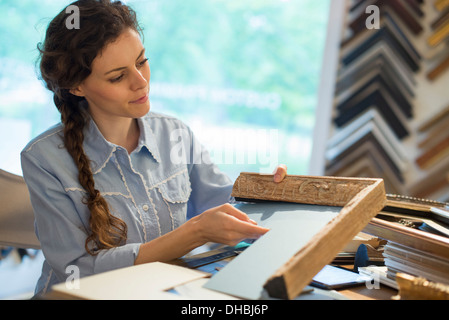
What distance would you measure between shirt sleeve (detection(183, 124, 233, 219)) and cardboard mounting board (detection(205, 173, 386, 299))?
45 cm

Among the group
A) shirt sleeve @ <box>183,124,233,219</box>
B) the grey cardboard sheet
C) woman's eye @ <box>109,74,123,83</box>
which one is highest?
woman's eye @ <box>109,74,123,83</box>

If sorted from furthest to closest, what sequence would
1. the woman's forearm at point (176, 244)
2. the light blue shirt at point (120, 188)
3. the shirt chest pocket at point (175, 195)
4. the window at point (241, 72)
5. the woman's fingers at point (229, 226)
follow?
the window at point (241, 72) → the shirt chest pocket at point (175, 195) → the light blue shirt at point (120, 188) → the woman's forearm at point (176, 244) → the woman's fingers at point (229, 226)

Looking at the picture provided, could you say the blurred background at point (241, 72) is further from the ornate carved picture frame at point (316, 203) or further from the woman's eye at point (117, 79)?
the ornate carved picture frame at point (316, 203)

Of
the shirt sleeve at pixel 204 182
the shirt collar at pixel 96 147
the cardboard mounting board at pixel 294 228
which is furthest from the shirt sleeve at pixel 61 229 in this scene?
the shirt sleeve at pixel 204 182

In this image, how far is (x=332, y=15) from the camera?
138 inches

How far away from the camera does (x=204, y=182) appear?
5.76ft

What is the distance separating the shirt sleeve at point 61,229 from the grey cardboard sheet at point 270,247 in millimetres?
389

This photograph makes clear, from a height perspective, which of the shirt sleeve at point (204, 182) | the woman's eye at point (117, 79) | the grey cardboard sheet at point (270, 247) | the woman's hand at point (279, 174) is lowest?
the grey cardboard sheet at point (270, 247)

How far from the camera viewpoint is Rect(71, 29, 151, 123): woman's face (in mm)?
1399

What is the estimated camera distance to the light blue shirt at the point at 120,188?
125 centimetres

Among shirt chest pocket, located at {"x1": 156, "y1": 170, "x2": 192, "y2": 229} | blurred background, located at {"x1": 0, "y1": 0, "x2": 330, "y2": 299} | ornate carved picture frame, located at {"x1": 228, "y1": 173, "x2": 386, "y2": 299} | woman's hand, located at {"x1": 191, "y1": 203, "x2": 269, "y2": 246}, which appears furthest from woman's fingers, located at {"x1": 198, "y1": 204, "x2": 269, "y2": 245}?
blurred background, located at {"x1": 0, "y1": 0, "x2": 330, "y2": 299}

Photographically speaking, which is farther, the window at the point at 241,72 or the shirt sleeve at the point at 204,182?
the window at the point at 241,72

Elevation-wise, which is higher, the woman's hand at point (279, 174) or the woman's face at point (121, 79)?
the woman's face at point (121, 79)

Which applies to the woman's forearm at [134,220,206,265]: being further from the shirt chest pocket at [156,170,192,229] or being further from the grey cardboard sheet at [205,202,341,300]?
the shirt chest pocket at [156,170,192,229]
